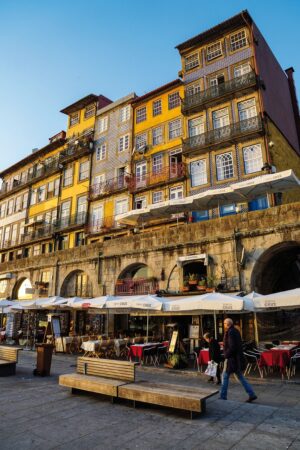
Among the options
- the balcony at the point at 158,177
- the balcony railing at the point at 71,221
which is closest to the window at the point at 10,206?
the balcony railing at the point at 71,221

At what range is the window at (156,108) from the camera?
26.4 m

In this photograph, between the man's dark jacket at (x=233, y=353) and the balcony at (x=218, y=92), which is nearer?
the man's dark jacket at (x=233, y=353)

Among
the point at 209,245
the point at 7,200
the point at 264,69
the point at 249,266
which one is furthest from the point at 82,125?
the point at 249,266

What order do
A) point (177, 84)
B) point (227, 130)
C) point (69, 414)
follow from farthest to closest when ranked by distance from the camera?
point (177, 84) < point (227, 130) < point (69, 414)

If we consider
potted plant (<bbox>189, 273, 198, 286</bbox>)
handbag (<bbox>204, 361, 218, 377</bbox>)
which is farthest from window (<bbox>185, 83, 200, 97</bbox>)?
handbag (<bbox>204, 361, 218, 377</bbox>)

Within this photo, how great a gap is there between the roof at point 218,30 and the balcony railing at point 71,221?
1537 cm

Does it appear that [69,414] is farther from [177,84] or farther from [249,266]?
[177,84]

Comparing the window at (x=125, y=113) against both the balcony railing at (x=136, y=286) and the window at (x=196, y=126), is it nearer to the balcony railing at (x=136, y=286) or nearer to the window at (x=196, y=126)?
the window at (x=196, y=126)

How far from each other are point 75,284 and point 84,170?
12.2 m

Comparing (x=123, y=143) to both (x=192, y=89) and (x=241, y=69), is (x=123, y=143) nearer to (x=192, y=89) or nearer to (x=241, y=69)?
(x=192, y=89)

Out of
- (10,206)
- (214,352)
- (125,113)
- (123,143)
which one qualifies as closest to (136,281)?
(214,352)

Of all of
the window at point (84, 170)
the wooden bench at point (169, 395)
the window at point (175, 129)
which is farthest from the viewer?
the window at point (84, 170)

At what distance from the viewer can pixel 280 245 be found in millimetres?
13898

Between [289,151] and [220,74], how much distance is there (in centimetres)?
723
